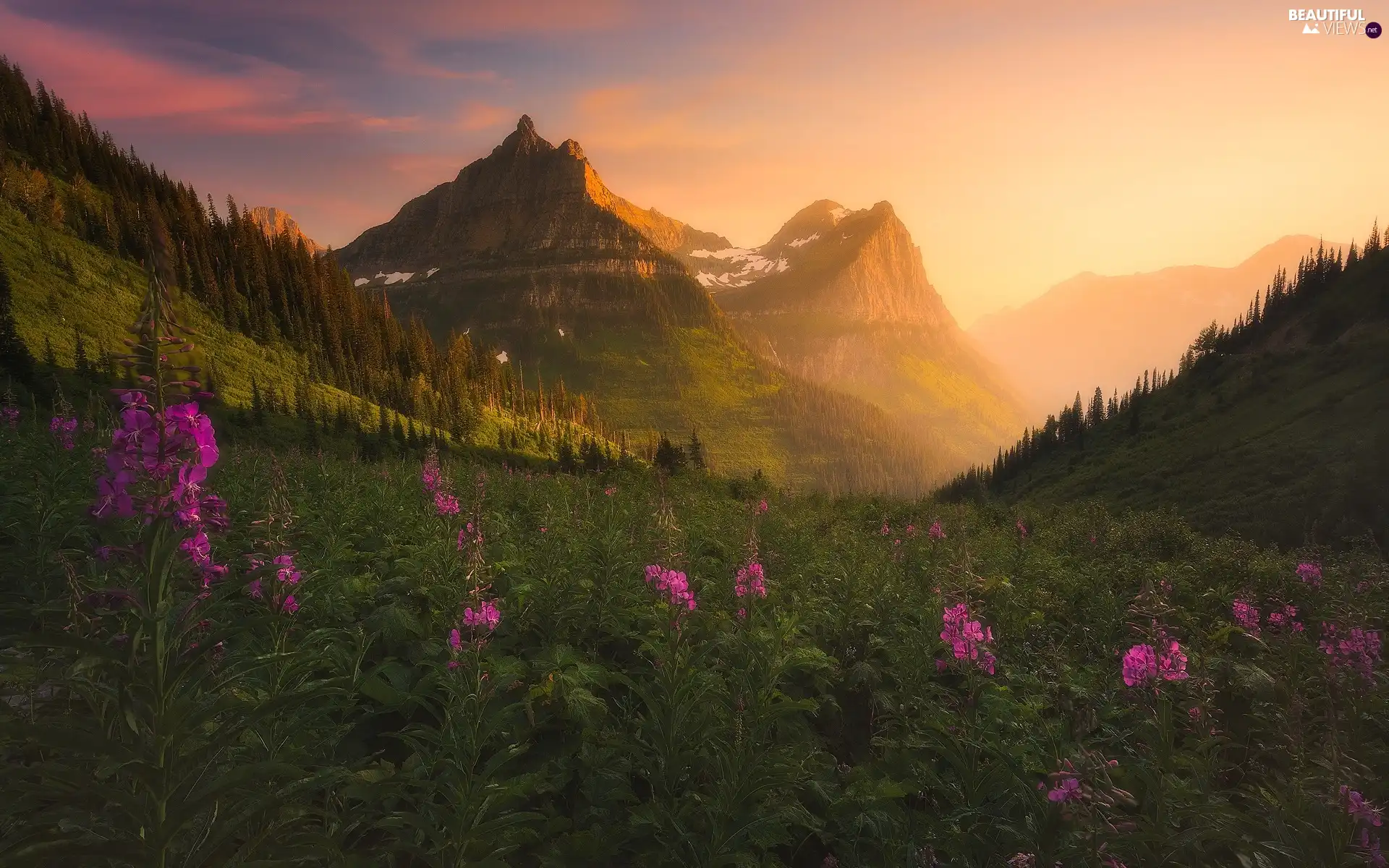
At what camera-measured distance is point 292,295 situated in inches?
3752

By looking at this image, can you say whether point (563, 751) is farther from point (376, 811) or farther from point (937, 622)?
point (937, 622)

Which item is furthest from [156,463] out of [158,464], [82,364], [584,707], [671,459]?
[82,364]

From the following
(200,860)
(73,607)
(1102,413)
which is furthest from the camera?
(1102,413)

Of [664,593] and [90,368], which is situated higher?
[90,368]

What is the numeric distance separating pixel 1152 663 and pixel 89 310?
317 ft

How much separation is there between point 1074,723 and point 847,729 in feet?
12.3

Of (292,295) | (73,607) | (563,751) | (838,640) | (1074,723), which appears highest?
(292,295)

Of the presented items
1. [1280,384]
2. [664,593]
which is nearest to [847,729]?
[664,593]

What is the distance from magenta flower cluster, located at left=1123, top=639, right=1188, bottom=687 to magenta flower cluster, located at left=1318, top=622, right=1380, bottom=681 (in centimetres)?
302

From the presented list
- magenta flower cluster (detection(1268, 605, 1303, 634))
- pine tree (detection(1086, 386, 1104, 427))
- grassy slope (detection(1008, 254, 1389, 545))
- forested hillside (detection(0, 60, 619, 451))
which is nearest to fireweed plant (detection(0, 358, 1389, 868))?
magenta flower cluster (detection(1268, 605, 1303, 634))

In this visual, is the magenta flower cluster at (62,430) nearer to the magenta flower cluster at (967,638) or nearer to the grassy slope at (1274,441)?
the magenta flower cluster at (967,638)

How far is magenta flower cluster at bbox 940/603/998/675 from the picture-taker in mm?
5219

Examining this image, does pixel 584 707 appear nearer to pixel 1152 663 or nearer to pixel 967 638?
pixel 967 638

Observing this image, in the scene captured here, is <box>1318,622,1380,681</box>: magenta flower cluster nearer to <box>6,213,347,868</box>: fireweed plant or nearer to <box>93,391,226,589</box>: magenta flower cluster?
<box>6,213,347,868</box>: fireweed plant
